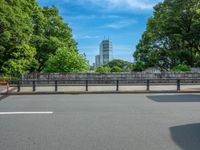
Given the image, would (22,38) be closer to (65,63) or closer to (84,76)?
(65,63)

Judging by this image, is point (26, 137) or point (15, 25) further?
point (15, 25)

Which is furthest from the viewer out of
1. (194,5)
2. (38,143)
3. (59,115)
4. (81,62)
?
(194,5)

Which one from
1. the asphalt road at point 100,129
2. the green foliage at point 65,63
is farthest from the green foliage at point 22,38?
the asphalt road at point 100,129

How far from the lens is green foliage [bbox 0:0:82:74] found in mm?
32344

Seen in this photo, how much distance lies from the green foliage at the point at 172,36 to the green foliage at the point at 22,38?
1344 centimetres

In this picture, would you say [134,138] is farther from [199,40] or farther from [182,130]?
[199,40]

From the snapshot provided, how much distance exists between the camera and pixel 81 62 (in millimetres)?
35156

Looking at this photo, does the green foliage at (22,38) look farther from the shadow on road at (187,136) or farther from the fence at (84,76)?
the shadow on road at (187,136)

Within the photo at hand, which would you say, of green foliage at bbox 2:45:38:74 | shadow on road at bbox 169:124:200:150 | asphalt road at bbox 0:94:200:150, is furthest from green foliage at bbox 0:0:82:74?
shadow on road at bbox 169:124:200:150

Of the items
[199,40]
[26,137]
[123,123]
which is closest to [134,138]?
[123,123]

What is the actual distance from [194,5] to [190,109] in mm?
34918

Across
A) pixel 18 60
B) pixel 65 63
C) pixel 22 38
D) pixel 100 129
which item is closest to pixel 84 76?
pixel 65 63

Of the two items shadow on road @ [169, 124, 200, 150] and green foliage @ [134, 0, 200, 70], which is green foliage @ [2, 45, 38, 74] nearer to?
green foliage @ [134, 0, 200, 70]

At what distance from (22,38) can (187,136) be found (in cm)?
2919
